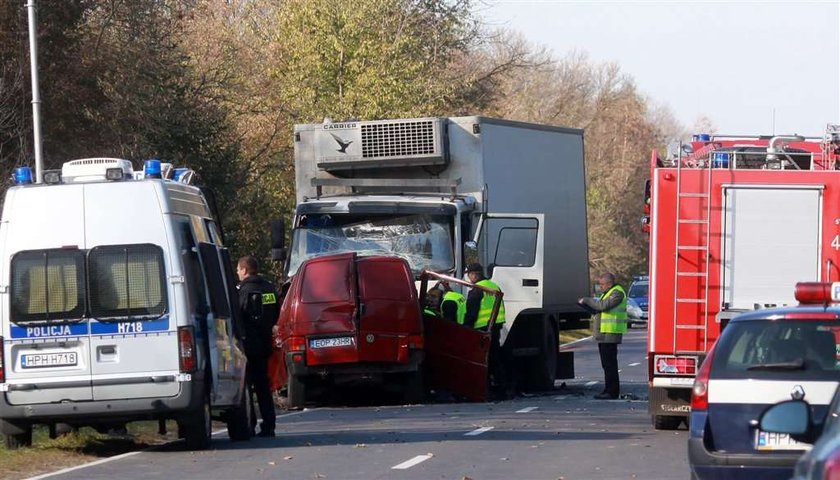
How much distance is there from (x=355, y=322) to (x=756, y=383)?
10.5m

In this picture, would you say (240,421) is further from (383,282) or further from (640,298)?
(640,298)

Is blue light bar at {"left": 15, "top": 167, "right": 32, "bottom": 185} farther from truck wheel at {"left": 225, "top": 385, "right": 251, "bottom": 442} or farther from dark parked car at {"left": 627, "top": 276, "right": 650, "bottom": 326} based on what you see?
dark parked car at {"left": 627, "top": 276, "right": 650, "bottom": 326}

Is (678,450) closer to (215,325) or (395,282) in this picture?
(215,325)

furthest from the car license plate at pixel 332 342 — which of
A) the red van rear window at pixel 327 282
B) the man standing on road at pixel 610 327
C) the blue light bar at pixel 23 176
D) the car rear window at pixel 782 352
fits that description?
the car rear window at pixel 782 352

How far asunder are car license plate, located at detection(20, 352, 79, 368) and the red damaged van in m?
6.05

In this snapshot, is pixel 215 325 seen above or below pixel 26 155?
below

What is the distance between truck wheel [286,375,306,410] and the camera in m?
20.3

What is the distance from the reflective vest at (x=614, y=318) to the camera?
74.0 feet

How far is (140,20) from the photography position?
3038cm

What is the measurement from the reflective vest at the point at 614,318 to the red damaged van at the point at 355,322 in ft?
11.7

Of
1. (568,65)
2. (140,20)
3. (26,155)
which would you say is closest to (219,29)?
(140,20)

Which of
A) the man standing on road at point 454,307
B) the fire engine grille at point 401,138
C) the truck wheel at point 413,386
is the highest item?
the fire engine grille at point 401,138

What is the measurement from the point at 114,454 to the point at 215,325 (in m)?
1.48

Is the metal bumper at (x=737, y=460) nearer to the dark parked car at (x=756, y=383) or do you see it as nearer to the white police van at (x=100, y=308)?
the dark parked car at (x=756, y=383)
